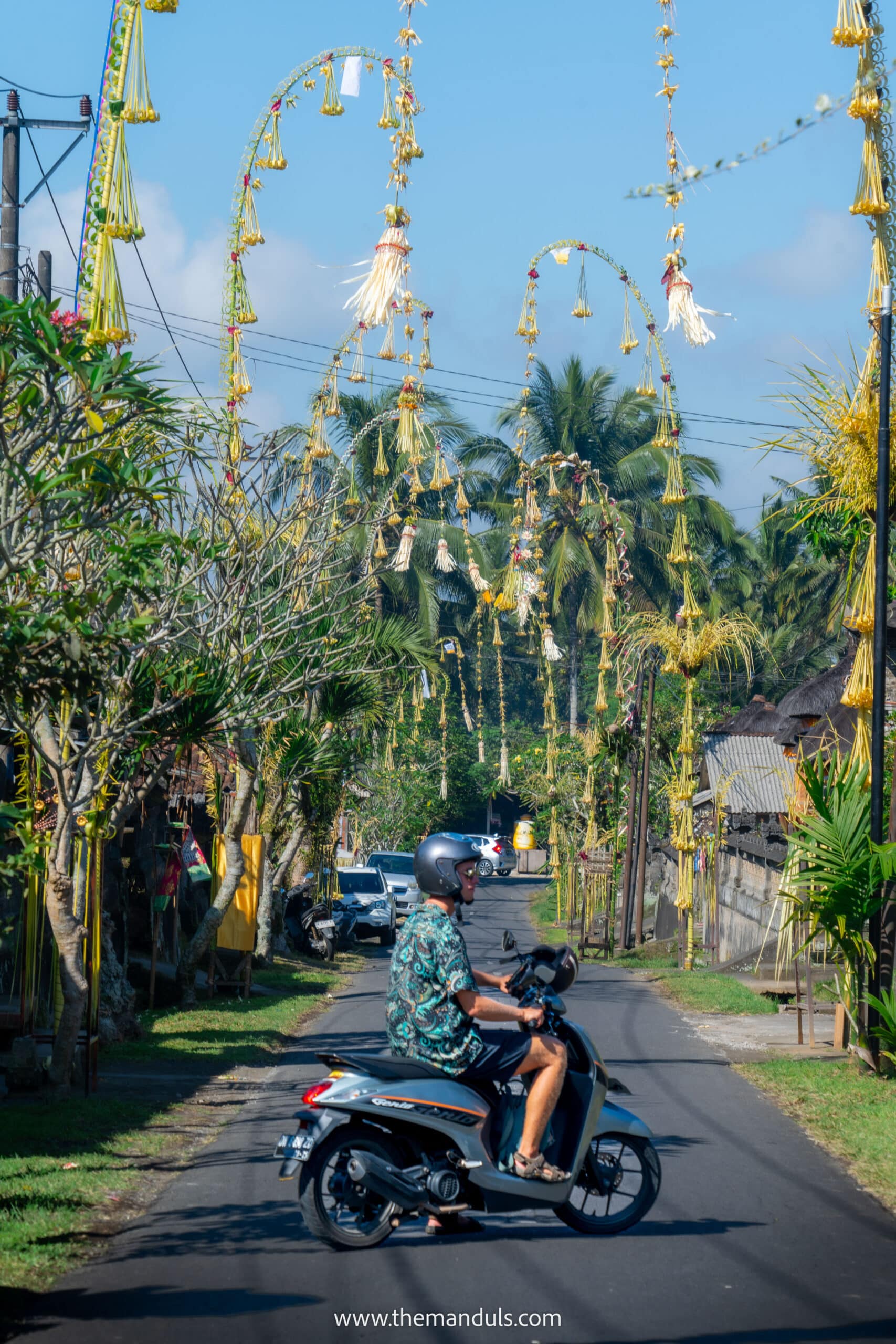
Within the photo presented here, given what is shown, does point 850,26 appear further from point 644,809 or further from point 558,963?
point 644,809

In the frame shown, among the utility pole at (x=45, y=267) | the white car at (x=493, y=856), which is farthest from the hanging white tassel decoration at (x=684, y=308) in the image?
the white car at (x=493, y=856)

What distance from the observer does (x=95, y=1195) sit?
7.28 meters

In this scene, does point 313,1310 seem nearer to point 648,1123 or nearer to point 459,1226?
point 459,1226

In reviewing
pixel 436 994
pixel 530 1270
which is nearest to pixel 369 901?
pixel 436 994

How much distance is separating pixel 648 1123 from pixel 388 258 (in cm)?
698

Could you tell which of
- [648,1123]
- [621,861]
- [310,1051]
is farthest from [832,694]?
[648,1123]

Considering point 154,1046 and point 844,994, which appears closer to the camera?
point 844,994

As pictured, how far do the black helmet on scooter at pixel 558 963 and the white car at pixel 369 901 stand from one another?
963 inches

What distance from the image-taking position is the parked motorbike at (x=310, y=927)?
1026 inches

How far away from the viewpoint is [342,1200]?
606cm

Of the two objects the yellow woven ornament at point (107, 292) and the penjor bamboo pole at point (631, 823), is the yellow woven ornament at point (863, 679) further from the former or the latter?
the penjor bamboo pole at point (631, 823)

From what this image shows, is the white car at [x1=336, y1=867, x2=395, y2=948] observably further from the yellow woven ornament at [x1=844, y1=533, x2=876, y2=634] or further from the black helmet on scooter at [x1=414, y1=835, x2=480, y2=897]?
the black helmet on scooter at [x1=414, y1=835, x2=480, y2=897]

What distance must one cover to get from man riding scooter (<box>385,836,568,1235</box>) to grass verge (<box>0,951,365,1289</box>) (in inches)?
69.3

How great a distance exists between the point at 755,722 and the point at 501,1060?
28.5 meters
